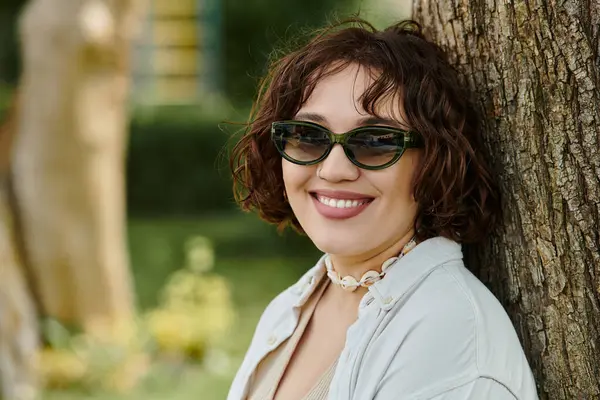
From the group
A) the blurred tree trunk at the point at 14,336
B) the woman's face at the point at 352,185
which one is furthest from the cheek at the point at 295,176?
the blurred tree trunk at the point at 14,336

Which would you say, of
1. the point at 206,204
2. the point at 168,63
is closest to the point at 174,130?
the point at 206,204

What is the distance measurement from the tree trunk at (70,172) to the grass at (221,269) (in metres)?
0.77

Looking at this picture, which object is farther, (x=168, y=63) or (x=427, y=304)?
(x=168, y=63)

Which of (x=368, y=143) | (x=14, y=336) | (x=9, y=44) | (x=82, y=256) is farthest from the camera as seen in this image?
(x=9, y=44)

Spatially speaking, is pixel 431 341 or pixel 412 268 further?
pixel 412 268

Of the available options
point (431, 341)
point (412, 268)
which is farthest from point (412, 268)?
point (431, 341)

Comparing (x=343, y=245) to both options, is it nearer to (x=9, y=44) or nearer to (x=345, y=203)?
(x=345, y=203)

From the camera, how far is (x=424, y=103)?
6.77ft

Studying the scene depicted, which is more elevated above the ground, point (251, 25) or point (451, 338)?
point (251, 25)

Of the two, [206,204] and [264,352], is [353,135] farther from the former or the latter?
[206,204]

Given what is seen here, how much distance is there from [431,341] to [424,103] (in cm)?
54

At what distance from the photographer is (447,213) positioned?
2.10 m

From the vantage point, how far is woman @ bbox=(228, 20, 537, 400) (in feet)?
6.11

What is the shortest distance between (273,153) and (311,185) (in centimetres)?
29
